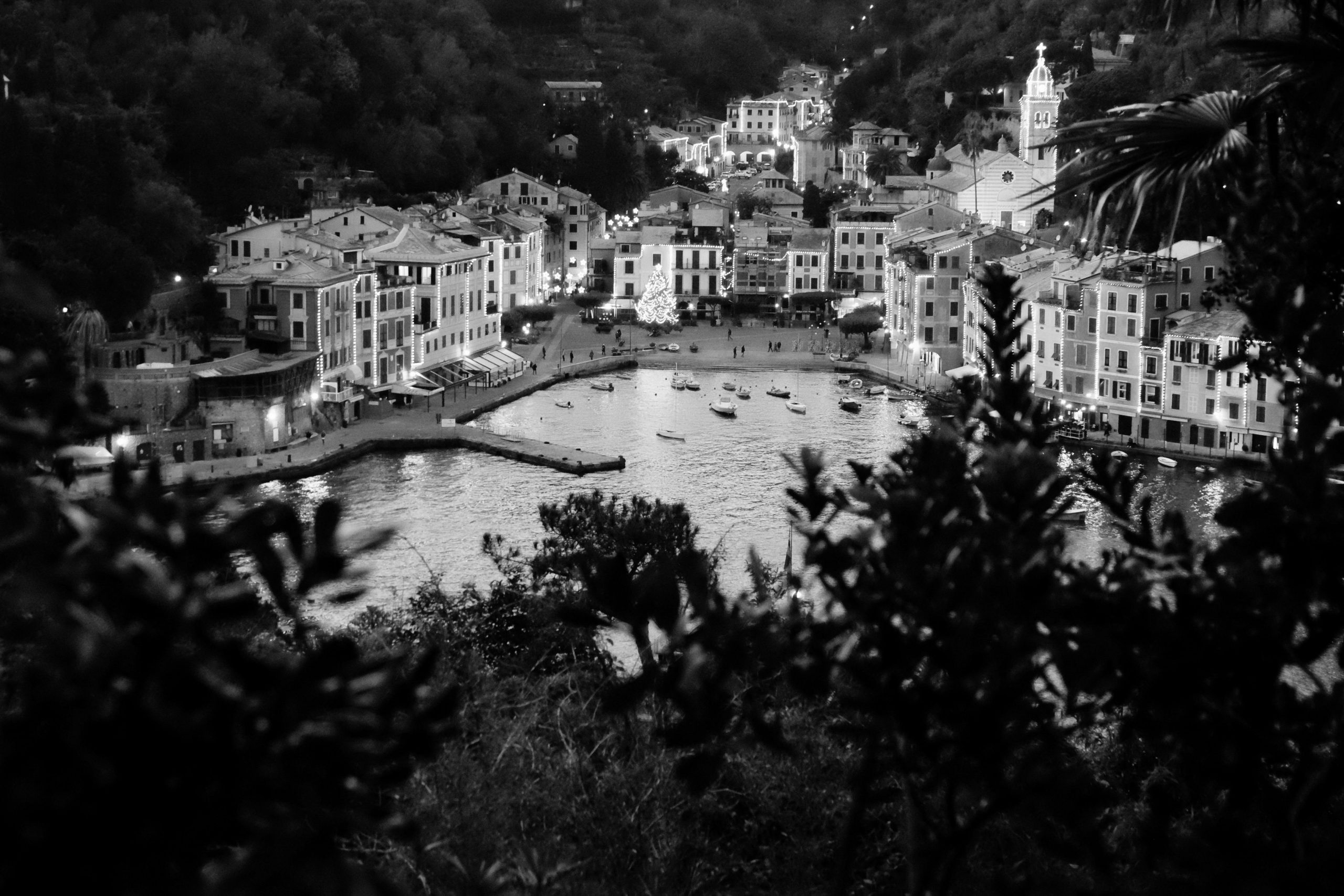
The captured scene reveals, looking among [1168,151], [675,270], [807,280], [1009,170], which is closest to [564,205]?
[675,270]

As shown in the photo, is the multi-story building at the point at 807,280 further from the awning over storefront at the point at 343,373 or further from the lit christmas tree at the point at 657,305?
the awning over storefront at the point at 343,373

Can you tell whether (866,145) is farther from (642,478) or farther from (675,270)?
(642,478)

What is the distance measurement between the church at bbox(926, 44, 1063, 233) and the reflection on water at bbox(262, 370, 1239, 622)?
5.73 meters

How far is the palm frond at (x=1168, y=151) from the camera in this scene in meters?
1.62

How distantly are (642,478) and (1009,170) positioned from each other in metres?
10.9

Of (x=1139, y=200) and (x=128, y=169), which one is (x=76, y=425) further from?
(x=128, y=169)

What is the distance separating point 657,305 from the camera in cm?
2011

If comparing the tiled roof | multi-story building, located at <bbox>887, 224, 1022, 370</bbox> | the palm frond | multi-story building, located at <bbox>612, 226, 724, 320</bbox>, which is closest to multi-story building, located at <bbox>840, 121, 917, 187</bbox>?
multi-story building, located at <bbox>612, 226, 724, 320</bbox>

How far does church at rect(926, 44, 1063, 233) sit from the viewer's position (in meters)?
21.1

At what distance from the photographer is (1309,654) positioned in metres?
1.27

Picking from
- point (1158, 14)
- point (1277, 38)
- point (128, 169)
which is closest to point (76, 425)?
point (1277, 38)

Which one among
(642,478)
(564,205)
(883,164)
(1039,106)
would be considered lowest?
(642,478)

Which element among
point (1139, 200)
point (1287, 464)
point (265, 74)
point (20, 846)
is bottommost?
point (20, 846)

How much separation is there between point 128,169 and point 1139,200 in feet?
49.3
